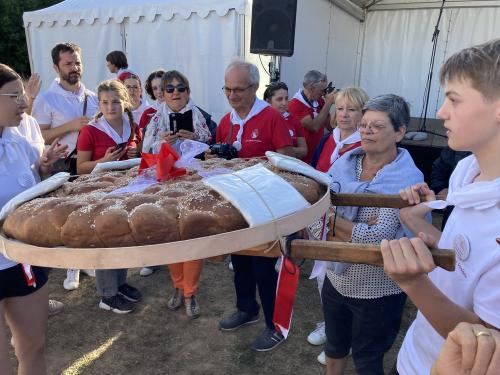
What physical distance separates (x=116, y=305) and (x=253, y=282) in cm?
123

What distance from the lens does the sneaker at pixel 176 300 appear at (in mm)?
3463

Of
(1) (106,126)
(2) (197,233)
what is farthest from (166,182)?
(1) (106,126)

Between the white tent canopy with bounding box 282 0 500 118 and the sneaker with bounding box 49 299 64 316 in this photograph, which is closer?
the sneaker with bounding box 49 299 64 316

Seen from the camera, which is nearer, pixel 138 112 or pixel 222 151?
pixel 222 151

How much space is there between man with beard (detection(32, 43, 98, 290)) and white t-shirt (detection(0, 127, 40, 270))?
1435mm

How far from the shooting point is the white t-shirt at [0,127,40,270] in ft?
6.16

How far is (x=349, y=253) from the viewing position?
3.17ft

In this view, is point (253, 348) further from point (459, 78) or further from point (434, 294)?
point (459, 78)

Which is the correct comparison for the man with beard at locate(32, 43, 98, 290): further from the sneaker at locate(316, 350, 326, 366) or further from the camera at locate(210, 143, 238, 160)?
the sneaker at locate(316, 350, 326, 366)

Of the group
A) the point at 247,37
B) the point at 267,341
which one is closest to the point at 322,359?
the point at 267,341

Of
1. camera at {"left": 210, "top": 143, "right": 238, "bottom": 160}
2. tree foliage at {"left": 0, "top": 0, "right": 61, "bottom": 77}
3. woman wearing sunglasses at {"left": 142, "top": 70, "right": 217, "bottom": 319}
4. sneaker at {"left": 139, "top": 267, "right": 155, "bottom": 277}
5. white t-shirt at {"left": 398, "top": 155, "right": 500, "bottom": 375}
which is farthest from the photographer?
tree foliage at {"left": 0, "top": 0, "right": 61, "bottom": 77}

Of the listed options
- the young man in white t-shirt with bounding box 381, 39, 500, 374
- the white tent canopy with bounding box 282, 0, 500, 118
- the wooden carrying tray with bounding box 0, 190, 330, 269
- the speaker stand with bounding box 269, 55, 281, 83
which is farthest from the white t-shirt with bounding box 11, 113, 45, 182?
the white tent canopy with bounding box 282, 0, 500, 118

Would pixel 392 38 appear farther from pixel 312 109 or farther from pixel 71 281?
pixel 71 281

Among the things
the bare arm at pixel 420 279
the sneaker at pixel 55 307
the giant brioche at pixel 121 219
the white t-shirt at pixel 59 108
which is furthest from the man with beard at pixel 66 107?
the bare arm at pixel 420 279
